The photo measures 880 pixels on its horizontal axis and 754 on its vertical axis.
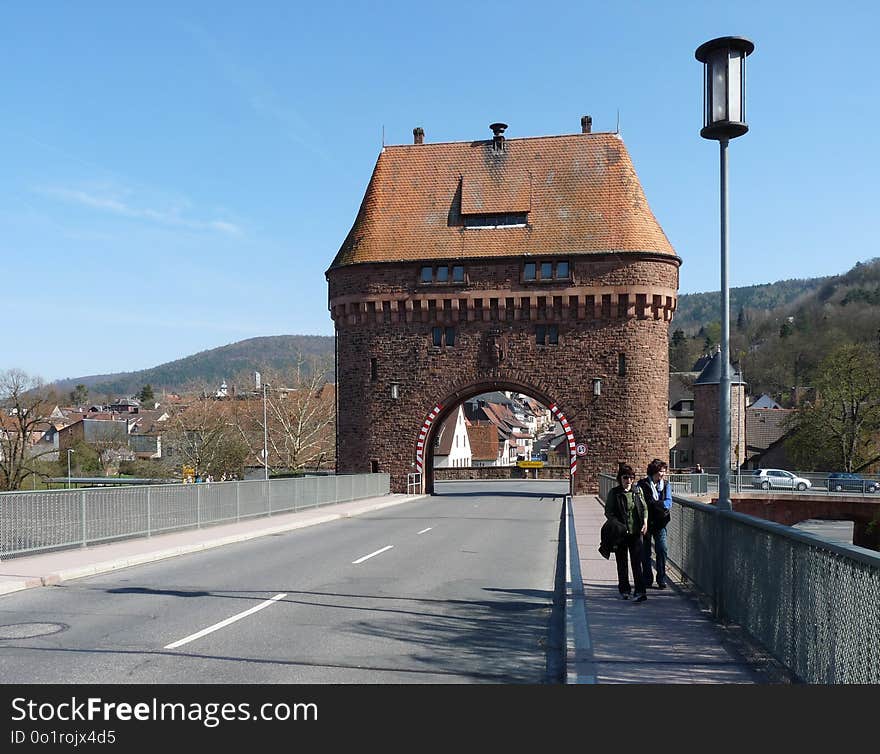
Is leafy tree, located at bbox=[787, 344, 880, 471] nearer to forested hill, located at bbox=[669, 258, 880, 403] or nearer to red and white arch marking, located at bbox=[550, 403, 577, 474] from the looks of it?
forested hill, located at bbox=[669, 258, 880, 403]

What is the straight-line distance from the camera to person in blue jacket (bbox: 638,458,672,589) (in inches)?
436

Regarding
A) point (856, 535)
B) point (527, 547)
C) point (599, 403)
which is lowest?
point (856, 535)

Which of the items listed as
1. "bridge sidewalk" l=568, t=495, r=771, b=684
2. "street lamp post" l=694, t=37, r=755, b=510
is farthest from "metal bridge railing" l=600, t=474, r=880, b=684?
"street lamp post" l=694, t=37, r=755, b=510

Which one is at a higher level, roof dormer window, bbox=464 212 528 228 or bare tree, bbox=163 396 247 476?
roof dormer window, bbox=464 212 528 228

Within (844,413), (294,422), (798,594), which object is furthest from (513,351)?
(294,422)

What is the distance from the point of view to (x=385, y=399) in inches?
1745

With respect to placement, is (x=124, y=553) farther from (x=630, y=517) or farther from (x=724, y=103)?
(x=724, y=103)

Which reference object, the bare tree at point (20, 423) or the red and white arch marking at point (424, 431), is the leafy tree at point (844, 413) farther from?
the bare tree at point (20, 423)

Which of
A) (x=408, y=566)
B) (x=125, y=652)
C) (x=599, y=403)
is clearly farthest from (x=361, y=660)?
(x=599, y=403)

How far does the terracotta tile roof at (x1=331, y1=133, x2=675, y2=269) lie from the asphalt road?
27011 mm

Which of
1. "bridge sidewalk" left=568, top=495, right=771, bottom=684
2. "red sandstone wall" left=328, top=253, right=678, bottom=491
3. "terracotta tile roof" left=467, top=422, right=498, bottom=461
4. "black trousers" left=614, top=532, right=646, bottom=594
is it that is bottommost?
"terracotta tile roof" left=467, top=422, right=498, bottom=461

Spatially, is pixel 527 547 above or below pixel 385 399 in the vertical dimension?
below
